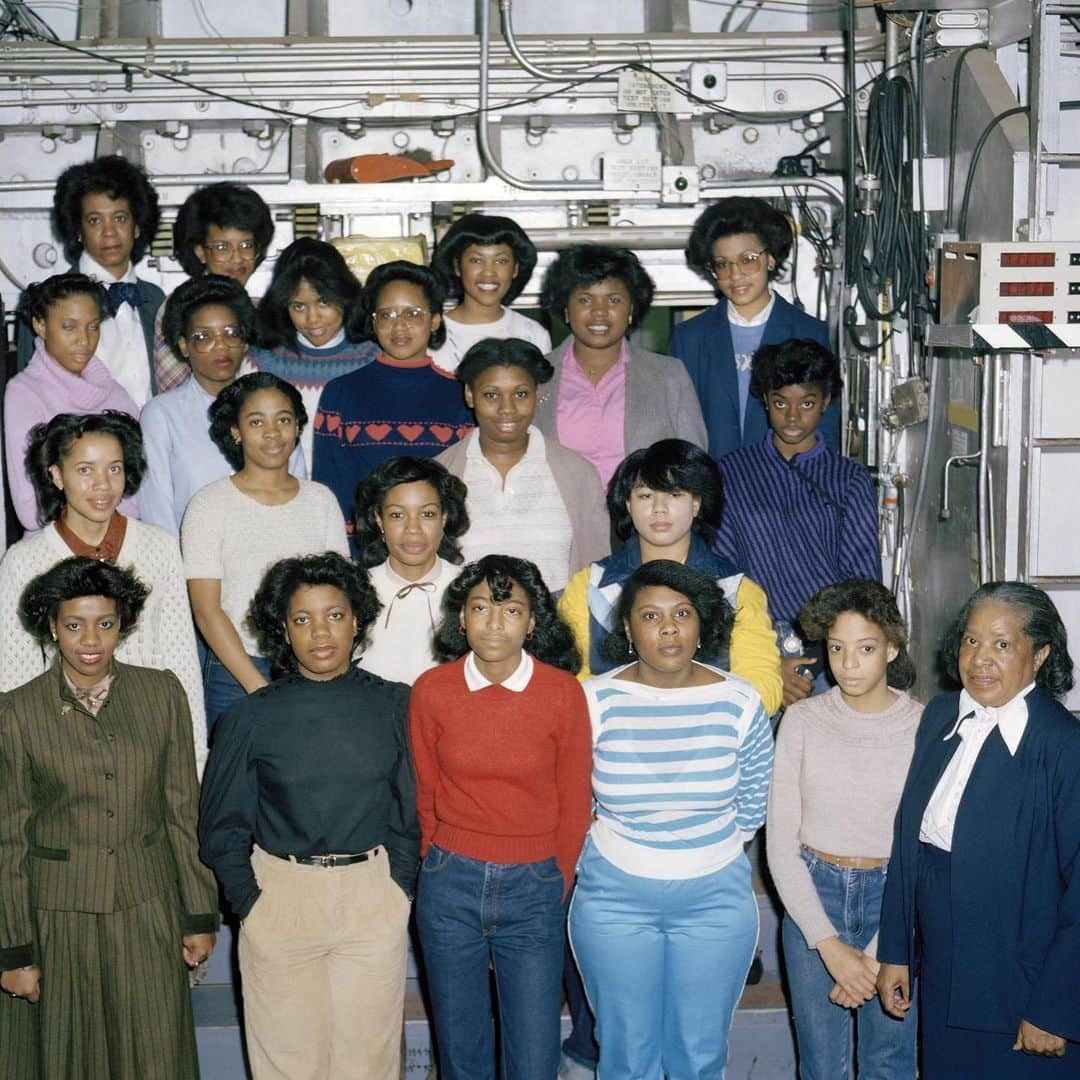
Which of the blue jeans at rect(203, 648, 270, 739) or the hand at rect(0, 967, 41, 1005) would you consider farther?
the blue jeans at rect(203, 648, 270, 739)

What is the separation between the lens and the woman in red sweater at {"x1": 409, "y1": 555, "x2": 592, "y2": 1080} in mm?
3211

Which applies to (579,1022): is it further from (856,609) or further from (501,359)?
(501,359)

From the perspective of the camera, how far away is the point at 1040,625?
10.2 ft

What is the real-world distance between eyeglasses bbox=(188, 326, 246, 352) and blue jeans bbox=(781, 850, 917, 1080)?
219cm

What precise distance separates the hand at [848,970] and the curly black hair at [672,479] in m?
1.08

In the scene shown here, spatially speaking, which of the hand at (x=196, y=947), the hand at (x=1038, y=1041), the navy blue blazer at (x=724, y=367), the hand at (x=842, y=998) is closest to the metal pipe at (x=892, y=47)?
the navy blue blazer at (x=724, y=367)

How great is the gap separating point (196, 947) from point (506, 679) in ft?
3.11

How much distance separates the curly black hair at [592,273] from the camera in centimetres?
447

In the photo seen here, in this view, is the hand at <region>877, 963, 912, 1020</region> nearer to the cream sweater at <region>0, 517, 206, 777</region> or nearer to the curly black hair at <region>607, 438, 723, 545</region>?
the curly black hair at <region>607, 438, 723, 545</region>

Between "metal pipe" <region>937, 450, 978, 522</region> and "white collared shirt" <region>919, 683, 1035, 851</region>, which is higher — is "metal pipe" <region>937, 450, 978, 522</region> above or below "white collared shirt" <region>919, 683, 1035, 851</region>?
above

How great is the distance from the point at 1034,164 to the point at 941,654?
1498mm

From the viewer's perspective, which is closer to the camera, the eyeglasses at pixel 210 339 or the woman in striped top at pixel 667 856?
the woman in striped top at pixel 667 856

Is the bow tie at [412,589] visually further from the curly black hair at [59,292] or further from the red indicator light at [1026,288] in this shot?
the red indicator light at [1026,288]

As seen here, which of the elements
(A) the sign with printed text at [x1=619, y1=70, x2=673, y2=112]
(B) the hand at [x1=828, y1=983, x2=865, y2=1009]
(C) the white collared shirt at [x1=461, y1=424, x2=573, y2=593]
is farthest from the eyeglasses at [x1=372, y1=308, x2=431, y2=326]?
(B) the hand at [x1=828, y1=983, x2=865, y2=1009]
